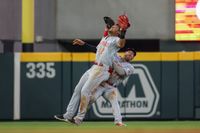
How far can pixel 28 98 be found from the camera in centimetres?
1638

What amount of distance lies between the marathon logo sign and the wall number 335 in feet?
4.11

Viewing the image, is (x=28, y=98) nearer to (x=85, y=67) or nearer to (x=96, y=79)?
(x=85, y=67)

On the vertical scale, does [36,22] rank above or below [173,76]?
above

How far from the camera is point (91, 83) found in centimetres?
1242

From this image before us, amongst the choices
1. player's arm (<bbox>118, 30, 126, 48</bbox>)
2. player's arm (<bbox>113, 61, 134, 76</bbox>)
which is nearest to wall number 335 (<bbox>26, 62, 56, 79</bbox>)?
player's arm (<bbox>113, 61, 134, 76</bbox>)

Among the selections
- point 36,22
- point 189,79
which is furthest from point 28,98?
point 36,22

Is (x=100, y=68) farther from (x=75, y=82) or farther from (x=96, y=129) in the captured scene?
(x=75, y=82)

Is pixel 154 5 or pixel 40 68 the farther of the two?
pixel 154 5

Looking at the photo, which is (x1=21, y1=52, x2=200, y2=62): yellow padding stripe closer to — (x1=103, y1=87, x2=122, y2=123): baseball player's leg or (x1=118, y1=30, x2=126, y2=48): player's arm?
(x1=103, y1=87, x2=122, y2=123): baseball player's leg

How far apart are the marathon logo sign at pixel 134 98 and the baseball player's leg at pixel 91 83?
3.79 meters

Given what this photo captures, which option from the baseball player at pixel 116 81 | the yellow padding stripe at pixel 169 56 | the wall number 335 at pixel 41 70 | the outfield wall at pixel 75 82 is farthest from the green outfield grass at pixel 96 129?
the yellow padding stripe at pixel 169 56

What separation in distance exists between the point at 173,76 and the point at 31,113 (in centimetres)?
341

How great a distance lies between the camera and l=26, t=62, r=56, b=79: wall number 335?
16.3 metres

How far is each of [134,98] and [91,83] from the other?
4014 mm
